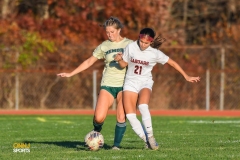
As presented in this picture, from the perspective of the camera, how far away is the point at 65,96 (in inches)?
979

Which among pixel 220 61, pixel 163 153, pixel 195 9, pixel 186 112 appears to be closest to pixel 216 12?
pixel 195 9

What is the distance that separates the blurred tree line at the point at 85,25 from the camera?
25.1 metres

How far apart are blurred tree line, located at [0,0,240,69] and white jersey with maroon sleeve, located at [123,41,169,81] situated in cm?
1513

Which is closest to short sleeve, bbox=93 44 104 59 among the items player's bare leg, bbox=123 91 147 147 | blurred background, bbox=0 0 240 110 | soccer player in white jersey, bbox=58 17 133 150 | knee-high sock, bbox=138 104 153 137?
soccer player in white jersey, bbox=58 17 133 150

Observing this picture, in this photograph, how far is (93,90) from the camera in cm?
2450

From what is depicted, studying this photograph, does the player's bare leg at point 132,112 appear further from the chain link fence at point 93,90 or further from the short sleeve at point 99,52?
the chain link fence at point 93,90

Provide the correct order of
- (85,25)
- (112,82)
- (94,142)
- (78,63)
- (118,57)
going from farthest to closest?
1. (85,25)
2. (78,63)
3. (112,82)
4. (94,142)
5. (118,57)

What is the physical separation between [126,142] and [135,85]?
1975 mm

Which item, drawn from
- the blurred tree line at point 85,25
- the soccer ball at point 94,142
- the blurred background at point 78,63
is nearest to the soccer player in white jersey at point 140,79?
the soccer ball at point 94,142

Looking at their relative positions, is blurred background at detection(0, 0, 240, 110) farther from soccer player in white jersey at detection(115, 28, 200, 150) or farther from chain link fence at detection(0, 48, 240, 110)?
soccer player in white jersey at detection(115, 28, 200, 150)

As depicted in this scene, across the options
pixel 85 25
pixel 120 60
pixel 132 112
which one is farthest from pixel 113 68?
pixel 85 25

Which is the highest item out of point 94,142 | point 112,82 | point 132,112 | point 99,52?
point 99,52

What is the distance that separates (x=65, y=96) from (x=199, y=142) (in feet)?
45.6

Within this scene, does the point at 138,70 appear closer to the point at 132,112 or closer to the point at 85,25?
the point at 132,112
